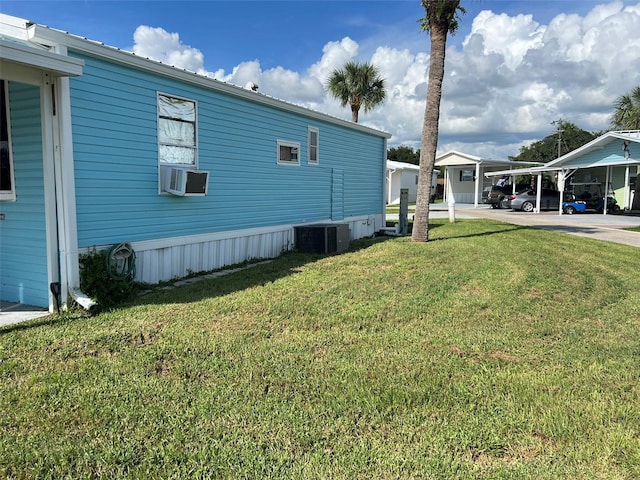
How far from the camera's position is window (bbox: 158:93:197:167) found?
6641 mm

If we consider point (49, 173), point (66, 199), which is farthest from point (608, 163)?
point (49, 173)

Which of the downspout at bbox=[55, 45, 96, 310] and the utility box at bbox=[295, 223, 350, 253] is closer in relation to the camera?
the downspout at bbox=[55, 45, 96, 310]

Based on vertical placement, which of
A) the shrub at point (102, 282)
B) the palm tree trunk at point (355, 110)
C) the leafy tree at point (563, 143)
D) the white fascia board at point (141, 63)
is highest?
the leafy tree at point (563, 143)

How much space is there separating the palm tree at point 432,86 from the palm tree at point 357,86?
49.3ft

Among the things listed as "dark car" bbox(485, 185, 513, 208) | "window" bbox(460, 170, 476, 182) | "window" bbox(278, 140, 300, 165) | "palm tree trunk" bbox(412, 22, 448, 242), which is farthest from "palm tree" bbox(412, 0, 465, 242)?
"window" bbox(460, 170, 476, 182)

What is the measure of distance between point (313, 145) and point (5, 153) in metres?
6.60

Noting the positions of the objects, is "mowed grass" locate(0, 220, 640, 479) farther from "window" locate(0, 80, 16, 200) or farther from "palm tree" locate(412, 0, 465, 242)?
"palm tree" locate(412, 0, 465, 242)

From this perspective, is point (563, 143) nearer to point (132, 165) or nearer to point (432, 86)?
point (432, 86)

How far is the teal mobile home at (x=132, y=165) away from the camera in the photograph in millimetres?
5020

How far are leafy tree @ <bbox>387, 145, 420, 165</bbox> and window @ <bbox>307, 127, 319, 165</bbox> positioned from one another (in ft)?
161

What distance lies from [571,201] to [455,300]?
20.8 metres

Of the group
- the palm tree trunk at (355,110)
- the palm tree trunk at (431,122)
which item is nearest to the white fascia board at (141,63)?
the palm tree trunk at (431,122)

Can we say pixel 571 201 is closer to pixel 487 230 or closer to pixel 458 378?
pixel 487 230

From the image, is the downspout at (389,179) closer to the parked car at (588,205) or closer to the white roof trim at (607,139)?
the white roof trim at (607,139)
